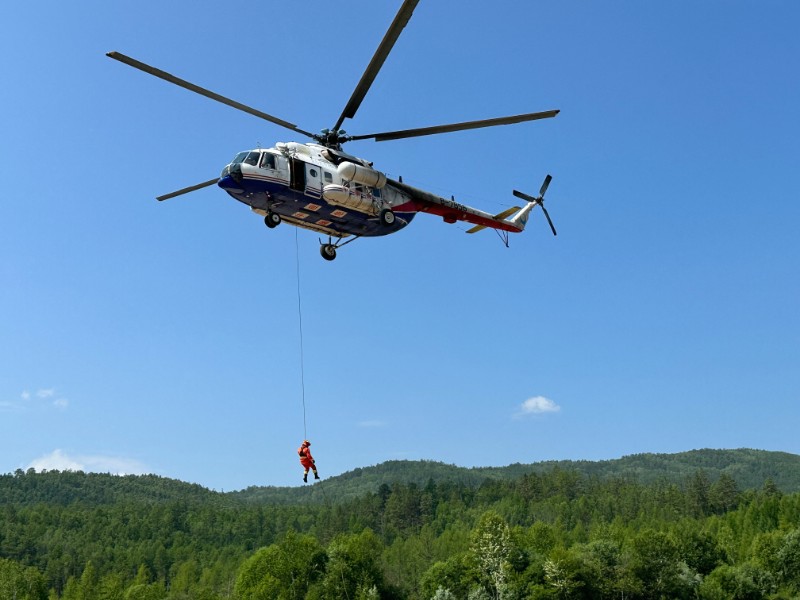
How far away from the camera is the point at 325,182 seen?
34.4m

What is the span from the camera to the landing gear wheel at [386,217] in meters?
37.0

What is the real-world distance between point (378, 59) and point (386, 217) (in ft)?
30.6

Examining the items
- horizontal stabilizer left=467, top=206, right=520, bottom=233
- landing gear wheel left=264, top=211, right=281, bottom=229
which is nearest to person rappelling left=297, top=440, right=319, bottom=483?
landing gear wheel left=264, top=211, right=281, bottom=229

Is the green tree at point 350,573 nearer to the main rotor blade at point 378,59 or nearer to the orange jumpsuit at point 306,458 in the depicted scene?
the orange jumpsuit at point 306,458

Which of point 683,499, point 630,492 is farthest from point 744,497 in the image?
point 630,492

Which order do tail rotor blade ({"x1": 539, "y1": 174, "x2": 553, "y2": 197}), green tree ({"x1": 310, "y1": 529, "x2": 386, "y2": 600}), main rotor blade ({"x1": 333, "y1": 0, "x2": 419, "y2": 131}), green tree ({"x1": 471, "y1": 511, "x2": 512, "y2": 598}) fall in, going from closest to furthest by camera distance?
main rotor blade ({"x1": 333, "y1": 0, "x2": 419, "y2": 131}) < tail rotor blade ({"x1": 539, "y1": 174, "x2": 553, "y2": 197}) < green tree ({"x1": 471, "y1": 511, "x2": 512, "y2": 598}) < green tree ({"x1": 310, "y1": 529, "x2": 386, "y2": 600})

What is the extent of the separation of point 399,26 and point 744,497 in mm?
167651

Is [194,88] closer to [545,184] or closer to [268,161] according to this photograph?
[268,161]

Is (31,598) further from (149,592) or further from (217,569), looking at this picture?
(217,569)

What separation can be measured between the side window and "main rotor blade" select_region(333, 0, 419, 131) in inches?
141

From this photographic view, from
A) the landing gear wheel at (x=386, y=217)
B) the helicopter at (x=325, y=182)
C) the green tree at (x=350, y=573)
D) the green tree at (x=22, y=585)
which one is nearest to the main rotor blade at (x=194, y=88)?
the helicopter at (x=325, y=182)

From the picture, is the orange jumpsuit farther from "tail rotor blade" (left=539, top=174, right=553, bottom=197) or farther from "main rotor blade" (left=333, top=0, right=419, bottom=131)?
"tail rotor blade" (left=539, top=174, right=553, bottom=197)

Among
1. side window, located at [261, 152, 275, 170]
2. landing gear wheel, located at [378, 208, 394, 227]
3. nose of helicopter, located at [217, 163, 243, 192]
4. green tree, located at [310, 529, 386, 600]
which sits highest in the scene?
side window, located at [261, 152, 275, 170]

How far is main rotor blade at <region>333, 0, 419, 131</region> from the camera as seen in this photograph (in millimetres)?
25891
